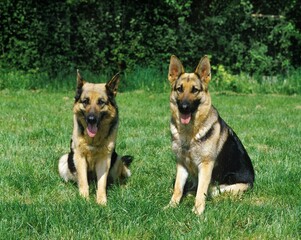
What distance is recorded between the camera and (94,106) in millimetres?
4727

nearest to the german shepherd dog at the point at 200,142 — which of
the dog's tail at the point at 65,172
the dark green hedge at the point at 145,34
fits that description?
the dog's tail at the point at 65,172

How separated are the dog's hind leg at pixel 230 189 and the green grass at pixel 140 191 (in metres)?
0.09

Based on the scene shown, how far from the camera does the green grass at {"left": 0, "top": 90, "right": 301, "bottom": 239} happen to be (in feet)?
11.5

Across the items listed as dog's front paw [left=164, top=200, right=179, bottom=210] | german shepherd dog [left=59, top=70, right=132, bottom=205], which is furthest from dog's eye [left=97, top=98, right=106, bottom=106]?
dog's front paw [left=164, top=200, right=179, bottom=210]

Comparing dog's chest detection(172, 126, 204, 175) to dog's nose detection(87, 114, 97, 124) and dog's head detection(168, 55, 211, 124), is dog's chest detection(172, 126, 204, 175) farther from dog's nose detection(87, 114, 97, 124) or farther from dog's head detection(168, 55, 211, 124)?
dog's nose detection(87, 114, 97, 124)

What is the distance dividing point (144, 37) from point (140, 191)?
387 inches

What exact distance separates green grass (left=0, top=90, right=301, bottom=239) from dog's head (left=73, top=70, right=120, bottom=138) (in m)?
0.66

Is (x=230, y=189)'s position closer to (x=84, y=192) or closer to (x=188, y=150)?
(x=188, y=150)

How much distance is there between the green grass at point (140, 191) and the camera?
351 cm

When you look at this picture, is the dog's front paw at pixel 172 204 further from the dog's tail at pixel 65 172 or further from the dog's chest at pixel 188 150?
the dog's tail at pixel 65 172

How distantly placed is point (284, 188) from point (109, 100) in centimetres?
193

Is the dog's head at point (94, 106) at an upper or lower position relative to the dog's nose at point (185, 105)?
lower

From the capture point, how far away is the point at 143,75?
13.3 metres

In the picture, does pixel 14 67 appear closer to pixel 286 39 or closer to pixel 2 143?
pixel 2 143
